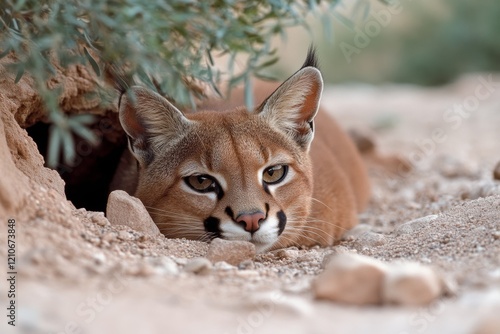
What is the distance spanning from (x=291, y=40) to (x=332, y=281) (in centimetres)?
1647

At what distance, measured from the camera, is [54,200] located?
174 inches

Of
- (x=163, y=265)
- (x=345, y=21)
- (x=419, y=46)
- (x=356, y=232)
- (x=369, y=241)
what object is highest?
(x=419, y=46)

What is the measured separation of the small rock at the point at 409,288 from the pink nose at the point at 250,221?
1547 mm

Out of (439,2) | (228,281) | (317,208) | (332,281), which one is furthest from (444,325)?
(439,2)

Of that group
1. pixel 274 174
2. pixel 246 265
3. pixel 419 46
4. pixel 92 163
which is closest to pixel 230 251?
pixel 246 265

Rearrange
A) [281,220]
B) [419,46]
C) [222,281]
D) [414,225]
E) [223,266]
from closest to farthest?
[222,281], [223,266], [281,220], [414,225], [419,46]

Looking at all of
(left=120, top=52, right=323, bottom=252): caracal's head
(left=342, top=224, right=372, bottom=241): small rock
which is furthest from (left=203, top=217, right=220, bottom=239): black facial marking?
(left=342, top=224, right=372, bottom=241): small rock

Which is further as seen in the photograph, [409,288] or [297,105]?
[297,105]

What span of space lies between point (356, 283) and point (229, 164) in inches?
73.8

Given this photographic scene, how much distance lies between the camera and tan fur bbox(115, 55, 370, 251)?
497 cm

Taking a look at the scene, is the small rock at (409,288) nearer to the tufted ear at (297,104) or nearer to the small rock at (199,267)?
the small rock at (199,267)

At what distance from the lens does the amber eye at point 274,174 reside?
523 cm

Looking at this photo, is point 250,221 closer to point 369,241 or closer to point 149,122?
point 369,241

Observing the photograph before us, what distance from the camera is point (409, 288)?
129 inches
